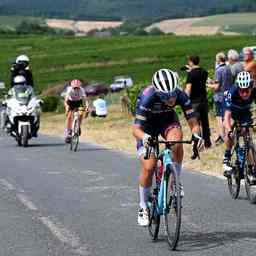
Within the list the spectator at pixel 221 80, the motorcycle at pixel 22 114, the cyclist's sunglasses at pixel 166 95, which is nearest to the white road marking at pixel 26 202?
the cyclist's sunglasses at pixel 166 95

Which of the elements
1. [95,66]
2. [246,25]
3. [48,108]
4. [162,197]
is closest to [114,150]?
[162,197]

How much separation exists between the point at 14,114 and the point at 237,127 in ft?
37.5

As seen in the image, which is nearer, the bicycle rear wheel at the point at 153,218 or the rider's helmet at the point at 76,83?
the bicycle rear wheel at the point at 153,218

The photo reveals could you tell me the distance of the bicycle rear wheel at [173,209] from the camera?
8500mm

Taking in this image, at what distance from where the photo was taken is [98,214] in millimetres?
11117

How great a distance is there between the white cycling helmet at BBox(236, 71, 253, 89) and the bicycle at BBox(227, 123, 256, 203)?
0.49 m

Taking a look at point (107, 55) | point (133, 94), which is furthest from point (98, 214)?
point (107, 55)

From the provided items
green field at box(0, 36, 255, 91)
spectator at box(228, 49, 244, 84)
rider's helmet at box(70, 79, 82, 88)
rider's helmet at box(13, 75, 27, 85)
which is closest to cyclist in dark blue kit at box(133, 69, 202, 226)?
spectator at box(228, 49, 244, 84)

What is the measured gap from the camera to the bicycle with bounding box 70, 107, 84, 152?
2106 centimetres

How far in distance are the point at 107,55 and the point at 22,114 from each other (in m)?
91.1

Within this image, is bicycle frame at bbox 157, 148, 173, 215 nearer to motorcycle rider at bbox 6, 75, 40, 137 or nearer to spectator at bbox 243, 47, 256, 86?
spectator at bbox 243, 47, 256, 86

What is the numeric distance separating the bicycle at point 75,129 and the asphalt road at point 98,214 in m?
3.12

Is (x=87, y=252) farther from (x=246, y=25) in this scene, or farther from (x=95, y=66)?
(x=246, y=25)

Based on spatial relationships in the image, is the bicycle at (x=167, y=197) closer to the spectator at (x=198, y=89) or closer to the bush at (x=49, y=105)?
the spectator at (x=198, y=89)
